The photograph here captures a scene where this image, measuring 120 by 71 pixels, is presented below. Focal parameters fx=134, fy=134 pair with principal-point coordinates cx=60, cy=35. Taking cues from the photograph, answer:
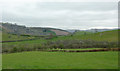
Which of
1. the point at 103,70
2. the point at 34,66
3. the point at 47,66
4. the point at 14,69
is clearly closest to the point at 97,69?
the point at 103,70

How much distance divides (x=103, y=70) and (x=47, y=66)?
6.80m

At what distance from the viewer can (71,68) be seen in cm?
1571

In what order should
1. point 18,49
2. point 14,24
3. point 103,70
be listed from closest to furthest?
point 103,70
point 18,49
point 14,24

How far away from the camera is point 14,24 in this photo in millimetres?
185875

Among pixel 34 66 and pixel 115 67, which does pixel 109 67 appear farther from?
pixel 34 66

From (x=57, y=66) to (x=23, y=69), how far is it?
14.1 ft

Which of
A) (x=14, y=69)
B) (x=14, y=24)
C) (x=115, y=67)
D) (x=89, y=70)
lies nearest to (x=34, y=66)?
(x=14, y=69)

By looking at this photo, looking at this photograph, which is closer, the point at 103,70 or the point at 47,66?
the point at 103,70

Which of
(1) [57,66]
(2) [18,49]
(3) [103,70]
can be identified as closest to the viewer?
(3) [103,70]

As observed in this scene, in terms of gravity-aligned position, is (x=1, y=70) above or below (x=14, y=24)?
below

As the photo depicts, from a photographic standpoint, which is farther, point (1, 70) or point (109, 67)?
point (1, 70)

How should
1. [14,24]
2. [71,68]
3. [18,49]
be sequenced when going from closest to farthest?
[71,68]
[18,49]
[14,24]

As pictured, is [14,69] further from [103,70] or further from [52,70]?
[103,70]

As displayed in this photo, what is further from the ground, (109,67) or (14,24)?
(14,24)
